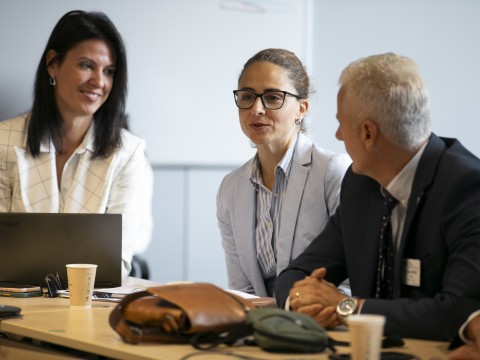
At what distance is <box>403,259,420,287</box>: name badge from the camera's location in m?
2.38

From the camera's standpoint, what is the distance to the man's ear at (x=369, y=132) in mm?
2408

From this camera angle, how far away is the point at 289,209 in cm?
324

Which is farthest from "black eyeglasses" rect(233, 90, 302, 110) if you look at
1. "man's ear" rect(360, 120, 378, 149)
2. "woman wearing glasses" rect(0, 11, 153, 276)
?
"man's ear" rect(360, 120, 378, 149)

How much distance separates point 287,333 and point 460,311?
0.47 meters

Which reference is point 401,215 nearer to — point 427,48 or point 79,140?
point 79,140

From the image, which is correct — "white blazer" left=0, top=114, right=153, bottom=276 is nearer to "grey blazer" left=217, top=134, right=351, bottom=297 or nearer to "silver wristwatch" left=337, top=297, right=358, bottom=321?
"grey blazer" left=217, top=134, right=351, bottom=297

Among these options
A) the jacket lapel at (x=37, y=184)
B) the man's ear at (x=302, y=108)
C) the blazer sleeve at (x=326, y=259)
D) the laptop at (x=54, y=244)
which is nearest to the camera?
the blazer sleeve at (x=326, y=259)

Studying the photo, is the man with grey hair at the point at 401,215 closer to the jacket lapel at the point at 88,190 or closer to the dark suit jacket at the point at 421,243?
the dark suit jacket at the point at 421,243

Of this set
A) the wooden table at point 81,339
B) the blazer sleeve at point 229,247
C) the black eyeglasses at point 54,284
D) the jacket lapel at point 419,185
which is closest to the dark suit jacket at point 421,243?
the jacket lapel at point 419,185

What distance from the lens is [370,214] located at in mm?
2572

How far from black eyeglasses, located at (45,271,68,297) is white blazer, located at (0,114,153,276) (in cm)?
71

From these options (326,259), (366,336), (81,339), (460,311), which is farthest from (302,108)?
(366,336)

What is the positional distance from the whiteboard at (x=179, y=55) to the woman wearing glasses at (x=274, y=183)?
114cm

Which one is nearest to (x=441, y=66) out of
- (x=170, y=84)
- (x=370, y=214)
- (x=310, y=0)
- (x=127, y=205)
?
(x=310, y=0)
